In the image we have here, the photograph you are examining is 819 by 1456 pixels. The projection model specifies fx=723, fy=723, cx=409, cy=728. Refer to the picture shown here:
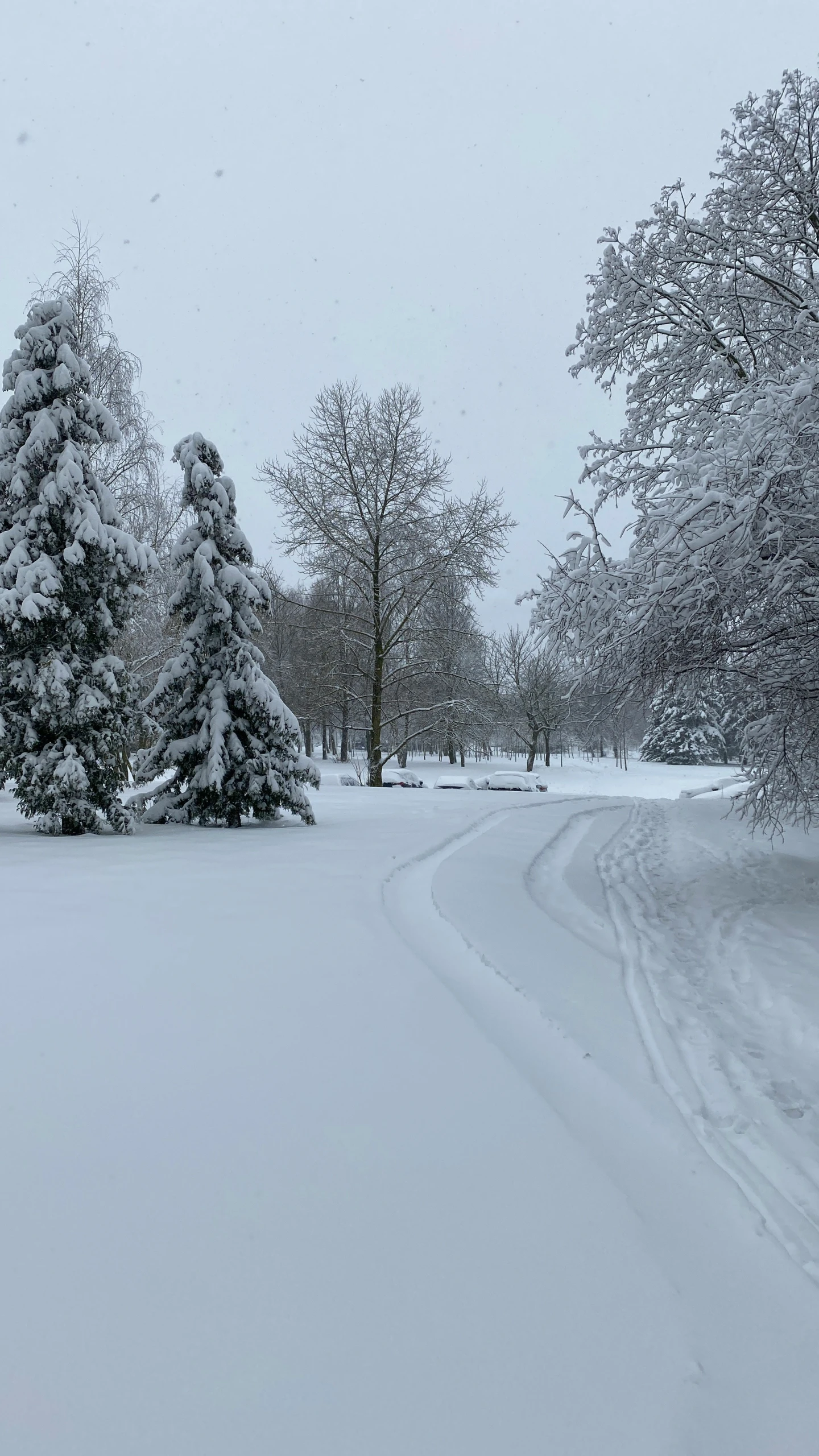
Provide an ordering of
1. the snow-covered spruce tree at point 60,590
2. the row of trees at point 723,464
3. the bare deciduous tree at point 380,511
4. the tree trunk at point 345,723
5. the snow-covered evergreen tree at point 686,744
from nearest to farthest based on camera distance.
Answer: the row of trees at point 723,464 < the snow-covered spruce tree at point 60,590 < the bare deciduous tree at point 380,511 < the tree trunk at point 345,723 < the snow-covered evergreen tree at point 686,744

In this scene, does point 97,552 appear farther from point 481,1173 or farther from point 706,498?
point 481,1173

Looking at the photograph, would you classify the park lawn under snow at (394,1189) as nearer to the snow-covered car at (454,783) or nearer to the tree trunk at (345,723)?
the tree trunk at (345,723)

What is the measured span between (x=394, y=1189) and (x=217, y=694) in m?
8.37

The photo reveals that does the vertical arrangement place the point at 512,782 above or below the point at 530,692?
below

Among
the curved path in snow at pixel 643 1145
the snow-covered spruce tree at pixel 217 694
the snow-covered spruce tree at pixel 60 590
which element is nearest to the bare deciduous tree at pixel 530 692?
the snow-covered spruce tree at pixel 217 694

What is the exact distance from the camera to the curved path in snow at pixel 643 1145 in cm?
162

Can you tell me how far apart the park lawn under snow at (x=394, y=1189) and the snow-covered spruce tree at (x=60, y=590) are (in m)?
4.16

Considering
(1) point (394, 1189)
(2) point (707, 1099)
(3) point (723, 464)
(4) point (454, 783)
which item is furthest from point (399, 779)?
(1) point (394, 1189)

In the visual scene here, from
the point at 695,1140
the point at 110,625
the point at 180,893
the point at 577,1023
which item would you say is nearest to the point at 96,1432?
the point at 695,1140

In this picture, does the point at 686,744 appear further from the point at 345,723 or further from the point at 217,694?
the point at 217,694

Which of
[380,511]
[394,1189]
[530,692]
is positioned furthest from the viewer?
[530,692]

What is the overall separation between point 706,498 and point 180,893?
4621 mm

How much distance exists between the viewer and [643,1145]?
2.61m

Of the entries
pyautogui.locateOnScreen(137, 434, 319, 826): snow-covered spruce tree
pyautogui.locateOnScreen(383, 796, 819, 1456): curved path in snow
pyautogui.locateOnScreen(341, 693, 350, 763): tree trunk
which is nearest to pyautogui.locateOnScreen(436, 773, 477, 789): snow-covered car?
pyautogui.locateOnScreen(341, 693, 350, 763): tree trunk
